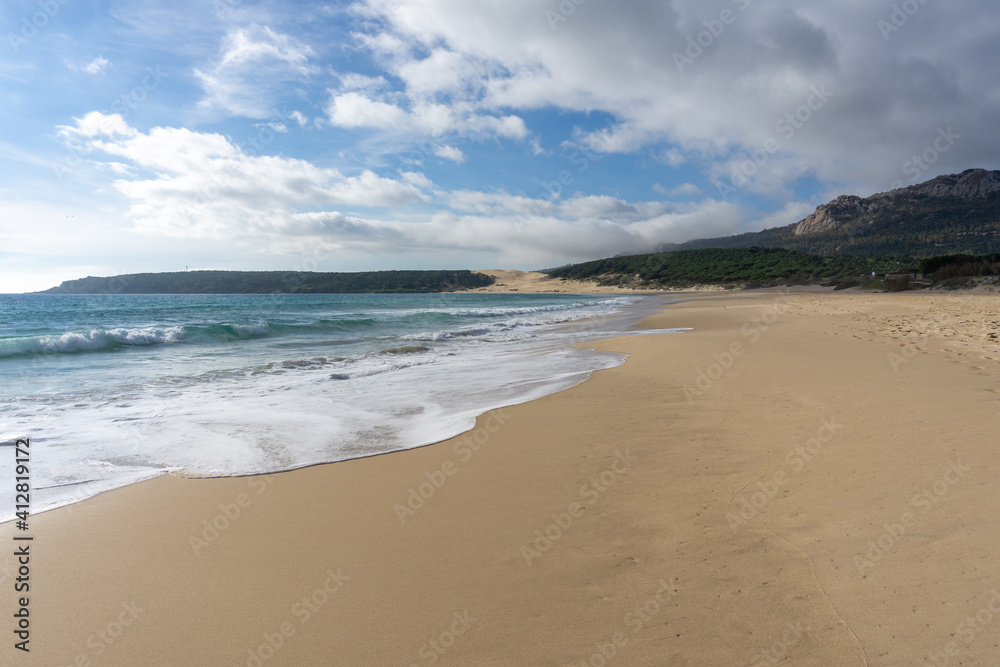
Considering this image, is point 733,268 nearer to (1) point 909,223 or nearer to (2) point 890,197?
(1) point 909,223

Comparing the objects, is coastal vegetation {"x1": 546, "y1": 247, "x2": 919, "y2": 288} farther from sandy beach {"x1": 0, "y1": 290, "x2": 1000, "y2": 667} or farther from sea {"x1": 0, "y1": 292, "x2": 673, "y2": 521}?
sandy beach {"x1": 0, "y1": 290, "x2": 1000, "y2": 667}

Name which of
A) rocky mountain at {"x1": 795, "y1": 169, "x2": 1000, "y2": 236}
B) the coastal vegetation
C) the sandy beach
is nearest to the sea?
the sandy beach

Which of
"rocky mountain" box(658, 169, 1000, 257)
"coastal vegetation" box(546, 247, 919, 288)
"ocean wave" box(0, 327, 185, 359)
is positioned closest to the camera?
Result: "ocean wave" box(0, 327, 185, 359)

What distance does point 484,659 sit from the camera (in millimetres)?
2094

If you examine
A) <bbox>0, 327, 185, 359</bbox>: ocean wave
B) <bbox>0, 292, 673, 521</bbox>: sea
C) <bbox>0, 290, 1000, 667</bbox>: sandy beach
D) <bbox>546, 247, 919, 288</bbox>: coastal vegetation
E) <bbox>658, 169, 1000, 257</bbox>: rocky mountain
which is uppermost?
<bbox>658, 169, 1000, 257</bbox>: rocky mountain

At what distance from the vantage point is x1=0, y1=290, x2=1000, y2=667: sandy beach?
215cm

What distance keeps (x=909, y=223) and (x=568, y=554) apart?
373 feet

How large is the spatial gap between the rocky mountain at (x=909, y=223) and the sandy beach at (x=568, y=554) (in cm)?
8175

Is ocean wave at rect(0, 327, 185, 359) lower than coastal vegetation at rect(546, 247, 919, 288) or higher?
lower

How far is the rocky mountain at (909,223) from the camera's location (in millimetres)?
72188

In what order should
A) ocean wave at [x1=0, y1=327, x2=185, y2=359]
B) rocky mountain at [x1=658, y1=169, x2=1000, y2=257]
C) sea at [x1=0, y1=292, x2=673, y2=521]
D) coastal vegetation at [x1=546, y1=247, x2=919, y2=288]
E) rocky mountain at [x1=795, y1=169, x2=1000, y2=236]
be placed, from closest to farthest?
1. sea at [x1=0, y1=292, x2=673, y2=521]
2. ocean wave at [x1=0, y1=327, x2=185, y2=359]
3. coastal vegetation at [x1=546, y1=247, x2=919, y2=288]
4. rocky mountain at [x1=658, y1=169, x2=1000, y2=257]
5. rocky mountain at [x1=795, y1=169, x2=1000, y2=236]

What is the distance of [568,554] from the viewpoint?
9.38 ft

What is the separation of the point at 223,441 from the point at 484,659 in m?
4.45

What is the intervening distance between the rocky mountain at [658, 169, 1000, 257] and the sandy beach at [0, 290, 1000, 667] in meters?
81.7
